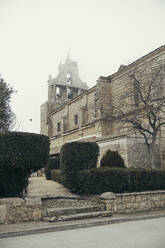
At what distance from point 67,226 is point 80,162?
4.48 metres

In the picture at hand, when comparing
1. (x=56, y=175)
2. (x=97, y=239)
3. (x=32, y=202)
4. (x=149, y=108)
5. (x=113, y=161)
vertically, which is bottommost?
(x=97, y=239)

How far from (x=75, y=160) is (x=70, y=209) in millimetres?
3005

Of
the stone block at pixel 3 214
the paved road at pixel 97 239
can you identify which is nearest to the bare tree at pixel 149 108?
the paved road at pixel 97 239

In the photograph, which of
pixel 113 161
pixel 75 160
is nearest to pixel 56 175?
pixel 75 160

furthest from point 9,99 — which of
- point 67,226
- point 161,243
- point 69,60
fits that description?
point 69,60

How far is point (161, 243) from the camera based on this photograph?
4.49 meters

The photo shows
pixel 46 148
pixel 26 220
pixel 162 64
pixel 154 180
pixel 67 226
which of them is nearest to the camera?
pixel 67 226

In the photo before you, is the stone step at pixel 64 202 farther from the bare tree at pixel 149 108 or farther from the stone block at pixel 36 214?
the bare tree at pixel 149 108

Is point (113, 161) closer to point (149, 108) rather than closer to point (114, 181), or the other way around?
point (114, 181)

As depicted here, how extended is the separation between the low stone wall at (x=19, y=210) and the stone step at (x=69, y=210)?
1.18 ft

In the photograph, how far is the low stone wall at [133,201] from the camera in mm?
8375

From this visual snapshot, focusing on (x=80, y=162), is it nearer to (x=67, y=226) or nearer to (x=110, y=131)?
(x=67, y=226)

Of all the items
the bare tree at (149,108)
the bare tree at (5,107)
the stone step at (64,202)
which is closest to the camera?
the stone step at (64,202)

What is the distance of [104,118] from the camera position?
66.7ft
